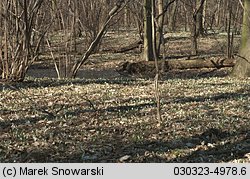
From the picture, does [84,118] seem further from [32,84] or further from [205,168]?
[32,84]

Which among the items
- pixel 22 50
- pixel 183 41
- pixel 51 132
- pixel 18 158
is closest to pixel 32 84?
pixel 22 50

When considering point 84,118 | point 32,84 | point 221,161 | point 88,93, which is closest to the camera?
point 221,161

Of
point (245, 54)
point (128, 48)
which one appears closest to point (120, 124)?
point (245, 54)

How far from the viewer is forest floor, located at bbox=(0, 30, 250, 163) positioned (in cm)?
543

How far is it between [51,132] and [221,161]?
8.03ft

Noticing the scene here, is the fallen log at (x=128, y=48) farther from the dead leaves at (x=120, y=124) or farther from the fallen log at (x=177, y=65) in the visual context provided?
the dead leaves at (x=120, y=124)

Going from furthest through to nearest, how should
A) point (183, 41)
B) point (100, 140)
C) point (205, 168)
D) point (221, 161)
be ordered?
point (183, 41) → point (100, 140) → point (221, 161) → point (205, 168)

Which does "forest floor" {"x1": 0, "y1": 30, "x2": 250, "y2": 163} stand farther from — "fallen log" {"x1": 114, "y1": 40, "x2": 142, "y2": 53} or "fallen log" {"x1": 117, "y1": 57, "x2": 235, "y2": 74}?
"fallen log" {"x1": 114, "y1": 40, "x2": 142, "y2": 53}

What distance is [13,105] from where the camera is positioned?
8172 millimetres

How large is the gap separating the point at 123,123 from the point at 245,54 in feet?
24.3

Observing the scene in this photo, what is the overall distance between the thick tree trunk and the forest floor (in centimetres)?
222

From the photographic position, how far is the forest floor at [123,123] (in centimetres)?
543

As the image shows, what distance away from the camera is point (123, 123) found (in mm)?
6840

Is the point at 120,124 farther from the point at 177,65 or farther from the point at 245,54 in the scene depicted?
the point at 177,65
